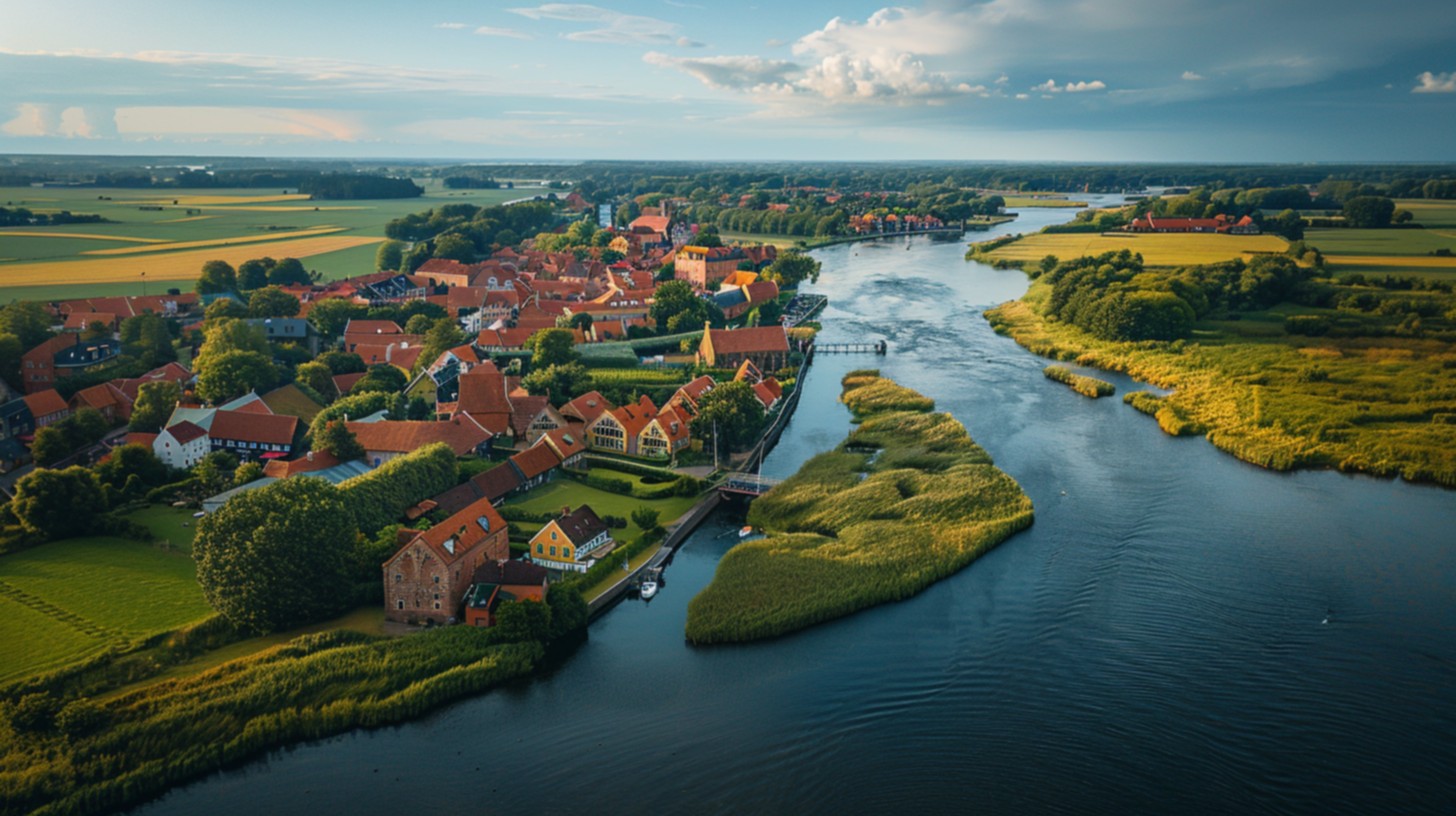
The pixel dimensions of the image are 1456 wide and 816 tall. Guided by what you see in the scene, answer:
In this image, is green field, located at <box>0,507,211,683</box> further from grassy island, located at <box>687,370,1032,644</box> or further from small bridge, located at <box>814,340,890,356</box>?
small bridge, located at <box>814,340,890,356</box>

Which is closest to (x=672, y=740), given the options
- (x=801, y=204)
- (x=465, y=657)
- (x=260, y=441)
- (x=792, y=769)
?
(x=792, y=769)

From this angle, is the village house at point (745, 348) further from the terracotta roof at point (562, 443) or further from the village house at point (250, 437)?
the village house at point (250, 437)

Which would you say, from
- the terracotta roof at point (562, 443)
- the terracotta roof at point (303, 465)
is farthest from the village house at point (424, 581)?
the terracotta roof at point (562, 443)

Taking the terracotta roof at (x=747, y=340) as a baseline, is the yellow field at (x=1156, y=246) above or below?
above

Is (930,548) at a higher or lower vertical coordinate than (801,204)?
lower

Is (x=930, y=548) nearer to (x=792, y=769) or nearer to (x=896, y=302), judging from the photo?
(x=792, y=769)

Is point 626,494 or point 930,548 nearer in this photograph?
point 930,548

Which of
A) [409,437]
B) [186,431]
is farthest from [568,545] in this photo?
[186,431]
